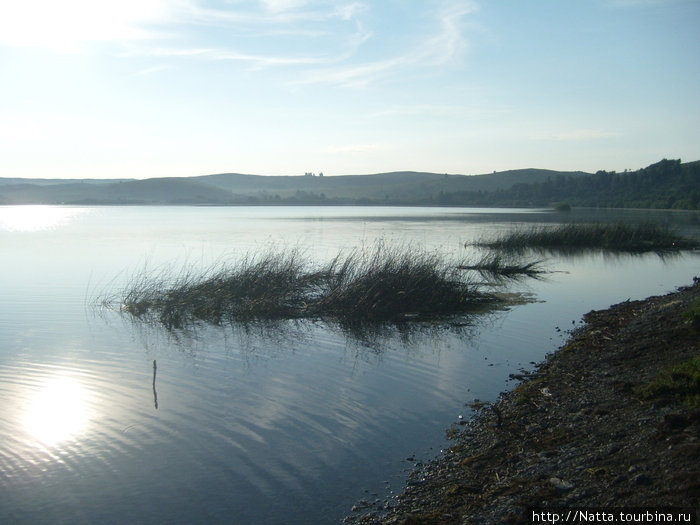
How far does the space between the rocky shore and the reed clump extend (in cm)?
647

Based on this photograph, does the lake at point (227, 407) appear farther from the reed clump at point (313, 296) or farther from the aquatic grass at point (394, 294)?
the aquatic grass at point (394, 294)

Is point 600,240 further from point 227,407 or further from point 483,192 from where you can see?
point 483,192

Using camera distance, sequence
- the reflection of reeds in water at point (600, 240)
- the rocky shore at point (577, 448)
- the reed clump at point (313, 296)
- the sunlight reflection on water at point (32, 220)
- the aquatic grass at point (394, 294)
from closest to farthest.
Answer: the rocky shore at point (577, 448), the reed clump at point (313, 296), the aquatic grass at point (394, 294), the reflection of reeds in water at point (600, 240), the sunlight reflection on water at point (32, 220)

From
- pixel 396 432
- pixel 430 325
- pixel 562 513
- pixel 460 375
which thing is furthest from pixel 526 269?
pixel 562 513

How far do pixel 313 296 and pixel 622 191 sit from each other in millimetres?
116131

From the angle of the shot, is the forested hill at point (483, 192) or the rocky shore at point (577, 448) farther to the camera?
the forested hill at point (483, 192)

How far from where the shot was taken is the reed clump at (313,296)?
15633 millimetres

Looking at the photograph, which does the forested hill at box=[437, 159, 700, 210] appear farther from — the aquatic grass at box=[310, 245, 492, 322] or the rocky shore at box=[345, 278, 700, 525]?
the rocky shore at box=[345, 278, 700, 525]

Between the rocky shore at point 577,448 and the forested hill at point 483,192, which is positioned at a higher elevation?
the forested hill at point 483,192

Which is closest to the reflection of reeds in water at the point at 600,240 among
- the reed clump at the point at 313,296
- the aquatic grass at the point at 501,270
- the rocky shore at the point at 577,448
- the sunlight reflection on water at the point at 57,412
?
the aquatic grass at the point at 501,270

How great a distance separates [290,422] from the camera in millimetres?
8047

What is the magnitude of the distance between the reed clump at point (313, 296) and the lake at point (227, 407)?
3.45ft

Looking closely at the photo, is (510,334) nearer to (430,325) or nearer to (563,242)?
(430,325)

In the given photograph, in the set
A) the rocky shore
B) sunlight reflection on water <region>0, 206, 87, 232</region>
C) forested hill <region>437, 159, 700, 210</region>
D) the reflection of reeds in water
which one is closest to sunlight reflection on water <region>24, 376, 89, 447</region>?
the rocky shore
